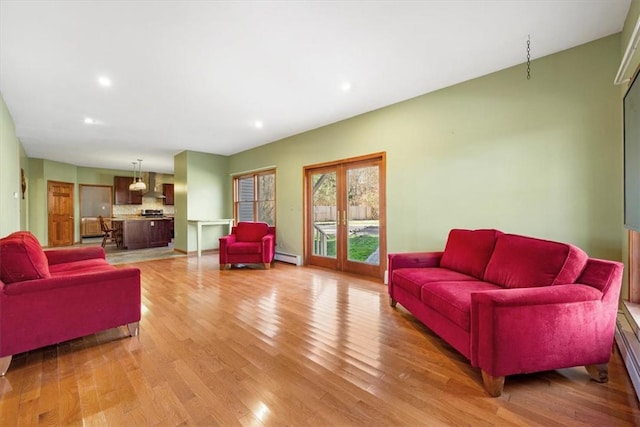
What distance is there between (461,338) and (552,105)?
2563 mm

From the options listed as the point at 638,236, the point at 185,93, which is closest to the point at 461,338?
the point at 638,236

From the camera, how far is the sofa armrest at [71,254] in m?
3.33

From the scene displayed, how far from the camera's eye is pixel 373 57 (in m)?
2.87

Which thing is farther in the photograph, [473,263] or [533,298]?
[473,263]

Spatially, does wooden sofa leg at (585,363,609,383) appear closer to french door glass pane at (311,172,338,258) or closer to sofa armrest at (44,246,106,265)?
french door glass pane at (311,172,338,258)

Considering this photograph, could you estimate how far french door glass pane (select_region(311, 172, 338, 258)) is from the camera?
5203 mm

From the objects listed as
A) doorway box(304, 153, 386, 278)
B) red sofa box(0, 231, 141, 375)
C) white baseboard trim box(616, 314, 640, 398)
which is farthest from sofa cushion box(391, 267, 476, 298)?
red sofa box(0, 231, 141, 375)

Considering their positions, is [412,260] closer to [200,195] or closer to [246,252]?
[246,252]

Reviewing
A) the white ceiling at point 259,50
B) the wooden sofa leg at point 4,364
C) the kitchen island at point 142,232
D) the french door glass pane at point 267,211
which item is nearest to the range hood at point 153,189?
the kitchen island at point 142,232

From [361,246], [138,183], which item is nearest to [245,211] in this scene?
[138,183]

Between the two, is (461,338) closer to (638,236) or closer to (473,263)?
(473,263)

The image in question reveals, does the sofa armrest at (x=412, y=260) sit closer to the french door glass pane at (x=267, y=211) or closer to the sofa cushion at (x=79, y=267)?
the sofa cushion at (x=79, y=267)

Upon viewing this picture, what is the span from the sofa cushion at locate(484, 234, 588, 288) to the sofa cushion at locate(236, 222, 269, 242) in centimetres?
416

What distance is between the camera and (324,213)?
17.6ft
